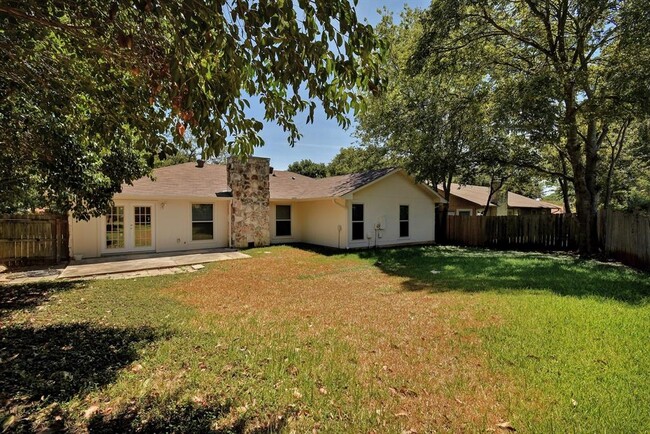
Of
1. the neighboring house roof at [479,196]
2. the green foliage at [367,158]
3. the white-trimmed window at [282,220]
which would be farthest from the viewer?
the neighboring house roof at [479,196]

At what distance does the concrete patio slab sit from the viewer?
9453 mm

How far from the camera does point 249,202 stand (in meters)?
15.0

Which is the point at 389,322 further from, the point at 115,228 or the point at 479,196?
the point at 479,196

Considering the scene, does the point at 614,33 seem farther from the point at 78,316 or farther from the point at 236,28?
the point at 78,316

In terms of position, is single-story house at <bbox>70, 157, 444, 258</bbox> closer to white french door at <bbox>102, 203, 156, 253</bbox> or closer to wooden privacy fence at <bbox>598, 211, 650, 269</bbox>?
white french door at <bbox>102, 203, 156, 253</bbox>

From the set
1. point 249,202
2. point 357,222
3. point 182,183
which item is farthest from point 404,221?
point 182,183

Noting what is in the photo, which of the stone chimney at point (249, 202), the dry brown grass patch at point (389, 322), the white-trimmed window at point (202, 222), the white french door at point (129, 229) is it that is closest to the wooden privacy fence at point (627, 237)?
the dry brown grass patch at point (389, 322)

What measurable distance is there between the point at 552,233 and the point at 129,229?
18.6 meters

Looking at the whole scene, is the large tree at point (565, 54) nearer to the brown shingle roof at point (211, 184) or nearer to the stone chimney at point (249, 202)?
the brown shingle roof at point (211, 184)

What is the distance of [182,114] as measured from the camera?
9.87 ft

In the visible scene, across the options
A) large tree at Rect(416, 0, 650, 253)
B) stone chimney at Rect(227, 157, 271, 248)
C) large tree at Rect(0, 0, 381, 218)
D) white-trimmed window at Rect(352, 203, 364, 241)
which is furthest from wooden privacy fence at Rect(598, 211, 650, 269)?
stone chimney at Rect(227, 157, 271, 248)

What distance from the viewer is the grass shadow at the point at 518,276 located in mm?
7062

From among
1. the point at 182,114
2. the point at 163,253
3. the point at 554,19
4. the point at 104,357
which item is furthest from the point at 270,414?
the point at 554,19

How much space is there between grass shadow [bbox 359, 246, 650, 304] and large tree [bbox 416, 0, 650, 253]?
4.11m
